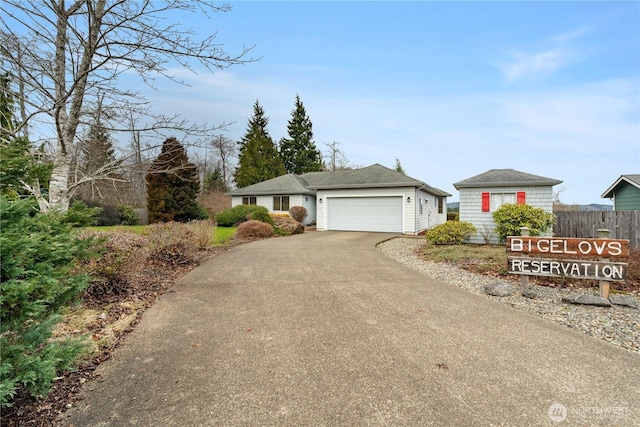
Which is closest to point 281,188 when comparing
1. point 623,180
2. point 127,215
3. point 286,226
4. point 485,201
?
point 286,226

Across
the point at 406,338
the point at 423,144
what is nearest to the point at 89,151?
the point at 406,338

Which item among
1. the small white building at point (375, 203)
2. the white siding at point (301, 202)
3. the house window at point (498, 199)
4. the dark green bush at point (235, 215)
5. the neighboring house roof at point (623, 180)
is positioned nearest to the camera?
the house window at point (498, 199)

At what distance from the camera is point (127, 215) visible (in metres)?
19.8

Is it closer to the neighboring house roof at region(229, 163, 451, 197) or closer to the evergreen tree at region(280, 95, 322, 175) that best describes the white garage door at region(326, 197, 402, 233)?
the neighboring house roof at region(229, 163, 451, 197)

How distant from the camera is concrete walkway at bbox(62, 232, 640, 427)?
2225 millimetres

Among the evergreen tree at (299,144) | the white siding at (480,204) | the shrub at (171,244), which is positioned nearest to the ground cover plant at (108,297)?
the shrub at (171,244)

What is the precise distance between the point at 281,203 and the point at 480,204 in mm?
13003

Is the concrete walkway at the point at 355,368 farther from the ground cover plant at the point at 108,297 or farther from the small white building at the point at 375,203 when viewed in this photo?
the small white building at the point at 375,203

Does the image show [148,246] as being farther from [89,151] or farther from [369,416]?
[369,416]

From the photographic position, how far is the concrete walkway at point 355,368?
2225 mm

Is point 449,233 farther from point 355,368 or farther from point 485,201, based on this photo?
point 355,368

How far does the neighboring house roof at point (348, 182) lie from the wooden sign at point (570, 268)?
10.3 metres

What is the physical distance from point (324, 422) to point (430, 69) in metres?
12.6
